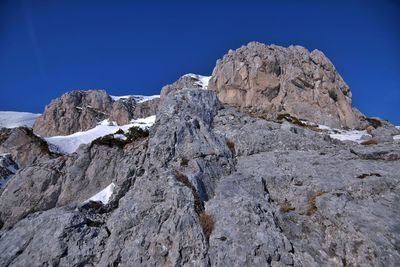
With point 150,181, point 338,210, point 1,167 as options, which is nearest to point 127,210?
point 150,181

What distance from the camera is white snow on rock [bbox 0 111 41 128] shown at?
111 m

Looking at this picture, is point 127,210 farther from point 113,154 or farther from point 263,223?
point 113,154

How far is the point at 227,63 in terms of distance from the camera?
2685 inches

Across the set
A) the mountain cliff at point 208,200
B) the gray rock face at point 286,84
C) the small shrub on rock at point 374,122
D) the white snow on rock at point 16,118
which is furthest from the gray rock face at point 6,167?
the white snow on rock at point 16,118

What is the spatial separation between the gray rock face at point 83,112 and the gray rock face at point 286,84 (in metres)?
35.7

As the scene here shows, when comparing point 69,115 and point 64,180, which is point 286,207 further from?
point 69,115

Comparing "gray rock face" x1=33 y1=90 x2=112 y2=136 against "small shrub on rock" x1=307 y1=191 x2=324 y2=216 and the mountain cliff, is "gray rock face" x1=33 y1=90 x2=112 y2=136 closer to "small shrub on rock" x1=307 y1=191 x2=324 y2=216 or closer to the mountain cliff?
the mountain cliff

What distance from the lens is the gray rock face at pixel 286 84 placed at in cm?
5659

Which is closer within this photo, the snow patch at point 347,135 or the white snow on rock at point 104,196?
the white snow on rock at point 104,196

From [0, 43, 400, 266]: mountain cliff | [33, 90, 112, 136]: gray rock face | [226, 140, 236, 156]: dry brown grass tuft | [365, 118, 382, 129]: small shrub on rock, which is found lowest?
[0, 43, 400, 266]: mountain cliff

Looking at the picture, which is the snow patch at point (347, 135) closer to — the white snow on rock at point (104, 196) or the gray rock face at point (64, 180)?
the gray rock face at point (64, 180)

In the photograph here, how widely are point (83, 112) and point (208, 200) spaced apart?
79180mm

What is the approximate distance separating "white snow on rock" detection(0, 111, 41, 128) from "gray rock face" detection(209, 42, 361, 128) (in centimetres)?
7560

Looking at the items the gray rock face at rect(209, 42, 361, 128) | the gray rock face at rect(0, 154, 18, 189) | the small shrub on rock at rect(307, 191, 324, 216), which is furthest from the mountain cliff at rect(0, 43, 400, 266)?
the gray rock face at rect(209, 42, 361, 128)
